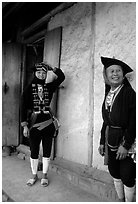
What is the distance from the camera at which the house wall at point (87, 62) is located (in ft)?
9.28

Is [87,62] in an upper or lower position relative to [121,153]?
upper

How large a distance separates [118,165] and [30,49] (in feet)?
13.7

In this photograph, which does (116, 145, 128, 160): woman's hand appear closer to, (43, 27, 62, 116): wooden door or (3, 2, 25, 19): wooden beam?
(43, 27, 62, 116): wooden door

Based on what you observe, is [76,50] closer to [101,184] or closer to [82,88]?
[82,88]

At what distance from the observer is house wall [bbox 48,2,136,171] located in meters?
2.83

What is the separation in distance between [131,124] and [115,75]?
56cm

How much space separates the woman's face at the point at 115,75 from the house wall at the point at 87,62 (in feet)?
1.56

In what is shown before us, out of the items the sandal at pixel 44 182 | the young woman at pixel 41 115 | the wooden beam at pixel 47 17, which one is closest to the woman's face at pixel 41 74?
the young woman at pixel 41 115

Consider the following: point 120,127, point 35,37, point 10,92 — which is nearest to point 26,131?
point 120,127

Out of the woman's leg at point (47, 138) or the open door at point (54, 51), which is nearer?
the woman's leg at point (47, 138)

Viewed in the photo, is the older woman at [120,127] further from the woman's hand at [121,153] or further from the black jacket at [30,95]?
the black jacket at [30,95]

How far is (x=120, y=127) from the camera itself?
87.5 inches

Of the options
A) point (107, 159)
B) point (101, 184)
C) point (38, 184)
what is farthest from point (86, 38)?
point (38, 184)

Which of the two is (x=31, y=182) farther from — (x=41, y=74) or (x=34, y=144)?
(x=41, y=74)
